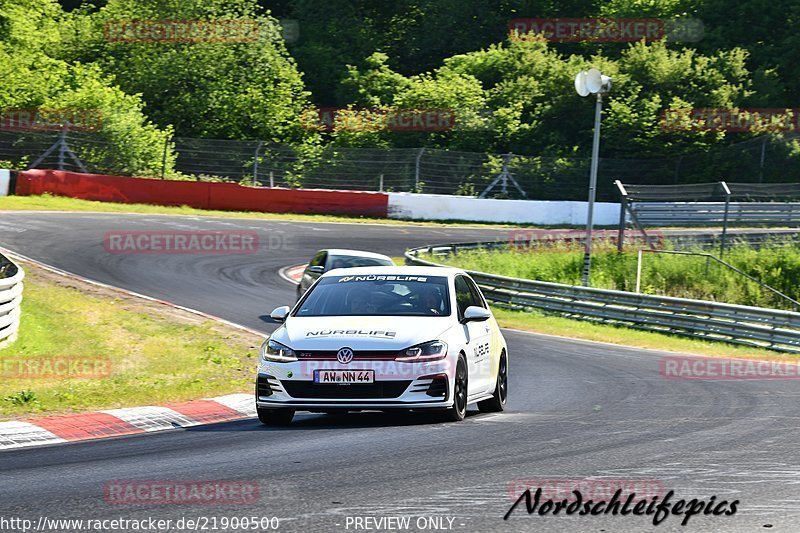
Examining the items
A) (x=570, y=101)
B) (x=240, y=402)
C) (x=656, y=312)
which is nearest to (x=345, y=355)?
(x=240, y=402)

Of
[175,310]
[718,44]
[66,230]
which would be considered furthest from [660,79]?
[175,310]

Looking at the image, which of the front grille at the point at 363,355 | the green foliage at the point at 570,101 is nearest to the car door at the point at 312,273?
the front grille at the point at 363,355

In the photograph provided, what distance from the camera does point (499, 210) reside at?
4606 cm

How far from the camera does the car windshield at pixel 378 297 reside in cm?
1101

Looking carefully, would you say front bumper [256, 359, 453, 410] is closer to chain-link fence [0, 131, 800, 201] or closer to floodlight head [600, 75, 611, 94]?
floodlight head [600, 75, 611, 94]

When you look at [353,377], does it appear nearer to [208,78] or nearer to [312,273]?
[312,273]

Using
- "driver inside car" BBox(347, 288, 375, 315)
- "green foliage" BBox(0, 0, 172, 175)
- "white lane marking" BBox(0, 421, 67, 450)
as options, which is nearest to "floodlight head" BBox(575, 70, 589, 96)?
"driver inside car" BBox(347, 288, 375, 315)

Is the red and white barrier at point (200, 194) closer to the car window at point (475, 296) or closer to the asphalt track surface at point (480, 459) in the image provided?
the asphalt track surface at point (480, 459)

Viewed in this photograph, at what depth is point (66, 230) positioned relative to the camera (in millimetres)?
33188

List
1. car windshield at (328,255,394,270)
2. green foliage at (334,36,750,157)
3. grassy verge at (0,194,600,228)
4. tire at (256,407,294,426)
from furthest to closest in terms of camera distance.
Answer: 1. green foliage at (334,36,750,157)
2. grassy verge at (0,194,600,228)
3. car windshield at (328,255,394,270)
4. tire at (256,407,294,426)

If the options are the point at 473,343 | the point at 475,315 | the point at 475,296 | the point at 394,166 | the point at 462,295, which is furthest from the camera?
the point at 394,166

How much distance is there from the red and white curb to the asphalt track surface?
501 millimetres

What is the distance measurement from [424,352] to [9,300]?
27.8ft

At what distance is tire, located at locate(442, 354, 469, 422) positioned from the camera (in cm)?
1034
